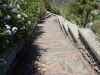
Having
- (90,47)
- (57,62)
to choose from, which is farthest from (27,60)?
(90,47)

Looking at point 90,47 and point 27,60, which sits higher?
point 90,47

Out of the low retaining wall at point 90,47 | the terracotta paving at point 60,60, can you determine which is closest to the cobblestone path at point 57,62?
the terracotta paving at point 60,60

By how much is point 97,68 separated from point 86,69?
509 millimetres

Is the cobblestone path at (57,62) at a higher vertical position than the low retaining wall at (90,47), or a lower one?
lower

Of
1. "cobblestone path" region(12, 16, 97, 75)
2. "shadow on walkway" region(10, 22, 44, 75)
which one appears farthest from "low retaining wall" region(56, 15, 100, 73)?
"shadow on walkway" region(10, 22, 44, 75)

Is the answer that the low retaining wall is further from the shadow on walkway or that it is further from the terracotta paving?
Answer: the shadow on walkway

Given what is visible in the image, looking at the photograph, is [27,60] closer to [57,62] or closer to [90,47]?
[57,62]

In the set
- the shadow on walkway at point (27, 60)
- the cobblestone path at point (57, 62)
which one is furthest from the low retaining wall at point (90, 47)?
the shadow on walkway at point (27, 60)

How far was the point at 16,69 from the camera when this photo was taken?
810cm

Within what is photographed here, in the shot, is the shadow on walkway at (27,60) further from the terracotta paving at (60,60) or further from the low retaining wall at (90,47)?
the low retaining wall at (90,47)

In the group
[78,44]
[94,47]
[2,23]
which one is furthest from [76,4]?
[2,23]

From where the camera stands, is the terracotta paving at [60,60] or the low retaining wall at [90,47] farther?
the terracotta paving at [60,60]

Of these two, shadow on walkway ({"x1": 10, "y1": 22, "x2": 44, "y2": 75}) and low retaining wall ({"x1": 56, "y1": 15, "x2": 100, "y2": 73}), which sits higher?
low retaining wall ({"x1": 56, "y1": 15, "x2": 100, "y2": 73})

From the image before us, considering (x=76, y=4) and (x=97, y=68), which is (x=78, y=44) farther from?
(x=76, y=4)
